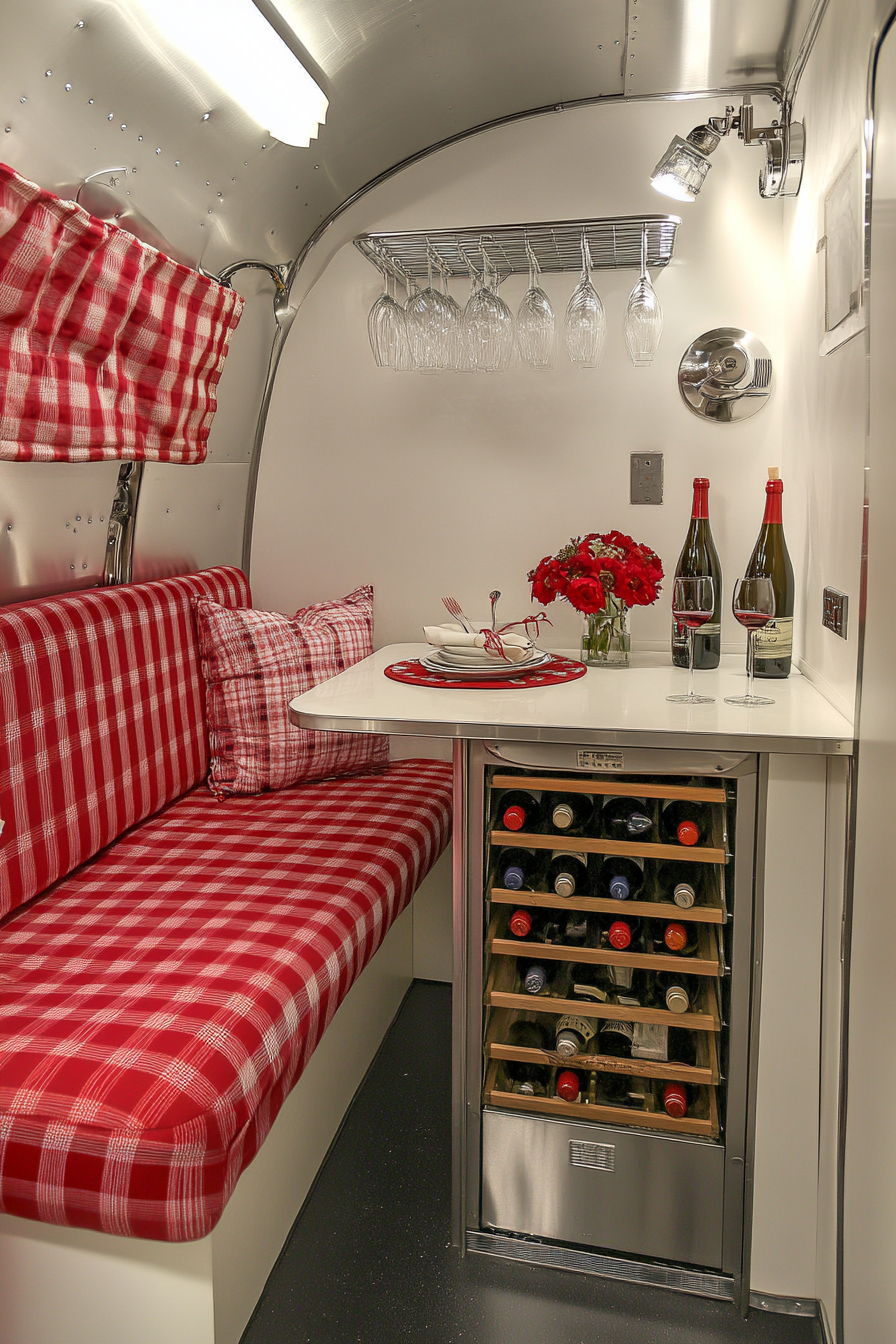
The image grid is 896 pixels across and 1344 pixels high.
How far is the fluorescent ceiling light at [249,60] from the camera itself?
62.3 inches

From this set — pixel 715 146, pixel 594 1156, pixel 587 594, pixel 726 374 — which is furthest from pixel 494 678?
pixel 715 146

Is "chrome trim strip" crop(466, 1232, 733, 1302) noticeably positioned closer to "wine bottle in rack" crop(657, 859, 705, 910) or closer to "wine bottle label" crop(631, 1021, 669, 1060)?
"wine bottle label" crop(631, 1021, 669, 1060)

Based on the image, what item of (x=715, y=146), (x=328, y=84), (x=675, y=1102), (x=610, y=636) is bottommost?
(x=675, y=1102)

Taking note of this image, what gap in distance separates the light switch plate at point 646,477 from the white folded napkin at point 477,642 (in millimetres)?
630

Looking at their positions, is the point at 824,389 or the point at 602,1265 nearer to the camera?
the point at 602,1265

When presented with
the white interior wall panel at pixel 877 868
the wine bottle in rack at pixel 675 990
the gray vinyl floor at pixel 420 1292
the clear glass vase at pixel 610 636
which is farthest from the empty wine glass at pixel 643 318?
the gray vinyl floor at pixel 420 1292

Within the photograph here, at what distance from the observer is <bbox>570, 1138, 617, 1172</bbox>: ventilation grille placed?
1.66m

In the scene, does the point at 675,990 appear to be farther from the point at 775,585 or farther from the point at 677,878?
the point at 775,585

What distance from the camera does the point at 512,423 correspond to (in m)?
2.50

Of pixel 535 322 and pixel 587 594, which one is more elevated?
pixel 535 322

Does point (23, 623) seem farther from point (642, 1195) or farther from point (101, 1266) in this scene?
point (642, 1195)

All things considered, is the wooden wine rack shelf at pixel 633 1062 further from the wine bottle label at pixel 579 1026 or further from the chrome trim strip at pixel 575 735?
the chrome trim strip at pixel 575 735

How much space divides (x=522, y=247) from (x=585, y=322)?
0.39 meters

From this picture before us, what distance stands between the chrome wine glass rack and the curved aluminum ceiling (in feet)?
0.85
